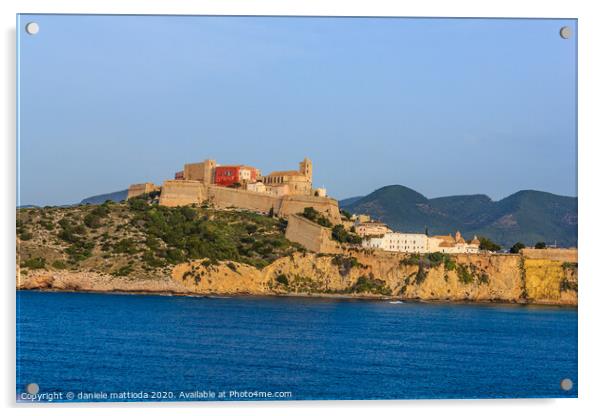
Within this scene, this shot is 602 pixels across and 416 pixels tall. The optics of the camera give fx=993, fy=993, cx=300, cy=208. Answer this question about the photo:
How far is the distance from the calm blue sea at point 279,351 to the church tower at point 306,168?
9.25m

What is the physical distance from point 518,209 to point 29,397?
89.4 feet

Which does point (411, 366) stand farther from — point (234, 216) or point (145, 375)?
point (234, 216)

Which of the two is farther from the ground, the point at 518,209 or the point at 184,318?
the point at 518,209

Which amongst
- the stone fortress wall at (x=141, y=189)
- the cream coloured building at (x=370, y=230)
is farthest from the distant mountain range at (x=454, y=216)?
the stone fortress wall at (x=141, y=189)

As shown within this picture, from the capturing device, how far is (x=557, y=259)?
2617 centimetres

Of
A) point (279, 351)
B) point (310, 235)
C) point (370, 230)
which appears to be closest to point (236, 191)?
point (310, 235)

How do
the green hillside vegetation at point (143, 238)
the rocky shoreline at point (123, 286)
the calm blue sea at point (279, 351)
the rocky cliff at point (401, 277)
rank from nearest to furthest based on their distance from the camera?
the calm blue sea at point (279, 351) → the rocky shoreline at point (123, 286) → the green hillside vegetation at point (143, 238) → the rocky cliff at point (401, 277)

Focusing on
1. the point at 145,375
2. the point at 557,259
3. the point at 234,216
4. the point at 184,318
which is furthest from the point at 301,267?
the point at 145,375

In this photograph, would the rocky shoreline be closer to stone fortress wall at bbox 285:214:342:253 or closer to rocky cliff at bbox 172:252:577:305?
rocky cliff at bbox 172:252:577:305

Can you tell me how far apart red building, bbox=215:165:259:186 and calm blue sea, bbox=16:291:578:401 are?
341 inches

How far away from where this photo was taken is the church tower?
3208cm

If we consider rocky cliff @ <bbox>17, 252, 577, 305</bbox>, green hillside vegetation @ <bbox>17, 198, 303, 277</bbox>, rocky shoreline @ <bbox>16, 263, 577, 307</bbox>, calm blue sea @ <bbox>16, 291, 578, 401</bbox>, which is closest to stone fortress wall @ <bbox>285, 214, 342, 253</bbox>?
green hillside vegetation @ <bbox>17, 198, 303, 277</bbox>

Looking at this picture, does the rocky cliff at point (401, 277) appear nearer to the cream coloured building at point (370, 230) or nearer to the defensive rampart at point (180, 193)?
the cream coloured building at point (370, 230)

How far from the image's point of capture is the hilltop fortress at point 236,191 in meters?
30.7
